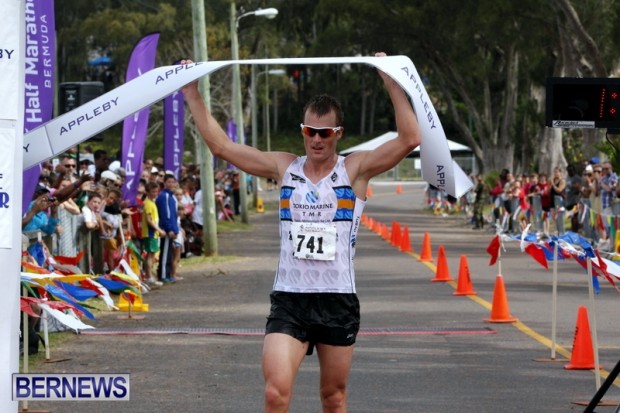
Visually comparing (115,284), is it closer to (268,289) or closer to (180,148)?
(268,289)

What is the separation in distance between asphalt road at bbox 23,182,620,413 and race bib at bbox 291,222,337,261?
3195 millimetres

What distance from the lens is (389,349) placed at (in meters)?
13.5

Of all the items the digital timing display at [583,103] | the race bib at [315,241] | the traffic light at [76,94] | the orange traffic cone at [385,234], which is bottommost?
the orange traffic cone at [385,234]

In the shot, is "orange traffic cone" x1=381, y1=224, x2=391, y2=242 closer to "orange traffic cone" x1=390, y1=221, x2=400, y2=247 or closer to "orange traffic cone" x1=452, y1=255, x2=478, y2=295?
"orange traffic cone" x1=390, y1=221, x2=400, y2=247

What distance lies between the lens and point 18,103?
7.40 m

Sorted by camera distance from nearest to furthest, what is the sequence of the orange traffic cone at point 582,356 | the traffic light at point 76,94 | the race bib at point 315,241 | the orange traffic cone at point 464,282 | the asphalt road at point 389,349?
the race bib at point 315,241
the asphalt road at point 389,349
the orange traffic cone at point 582,356
the orange traffic cone at point 464,282
the traffic light at point 76,94

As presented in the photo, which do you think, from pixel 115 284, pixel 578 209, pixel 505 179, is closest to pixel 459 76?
pixel 505 179

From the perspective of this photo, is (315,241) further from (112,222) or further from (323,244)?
(112,222)

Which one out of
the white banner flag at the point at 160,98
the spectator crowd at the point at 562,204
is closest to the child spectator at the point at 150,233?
the spectator crowd at the point at 562,204

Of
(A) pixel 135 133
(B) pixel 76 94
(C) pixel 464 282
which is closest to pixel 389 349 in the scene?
(C) pixel 464 282

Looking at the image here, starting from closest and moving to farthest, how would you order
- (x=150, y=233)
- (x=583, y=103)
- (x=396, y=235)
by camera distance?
1. (x=583, y=103)
2. (x=150, y=233)
3. (x=396, y=235)

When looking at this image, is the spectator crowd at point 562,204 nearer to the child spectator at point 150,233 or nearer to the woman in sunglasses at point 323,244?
the child spectator at point 150,233

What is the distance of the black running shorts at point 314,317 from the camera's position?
278 inches

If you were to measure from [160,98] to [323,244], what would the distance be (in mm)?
1359
